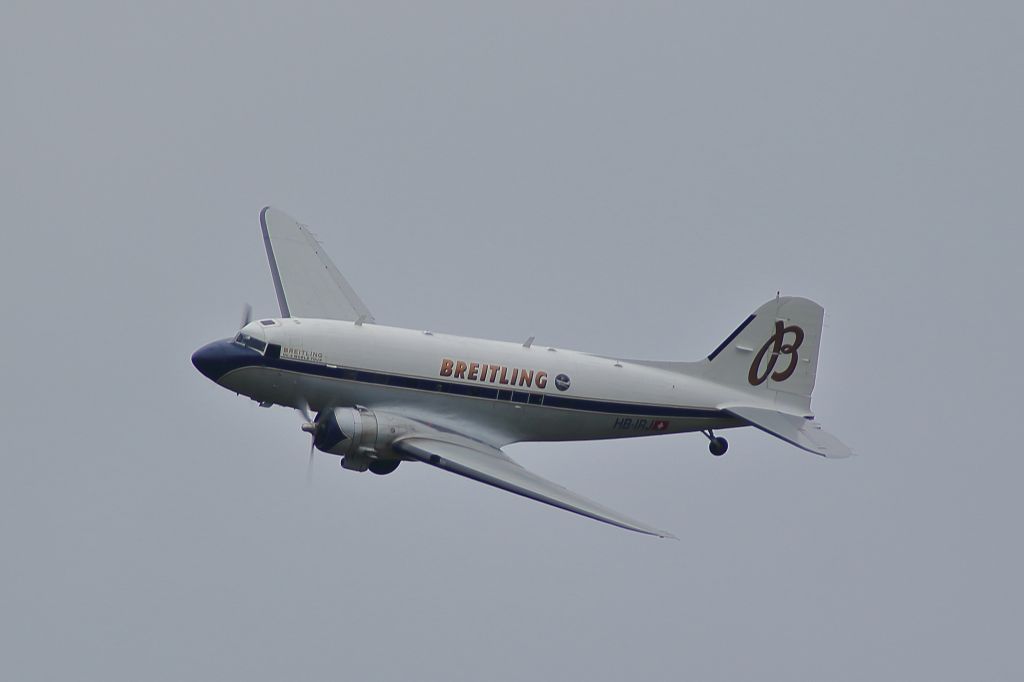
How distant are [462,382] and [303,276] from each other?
7.16 meters

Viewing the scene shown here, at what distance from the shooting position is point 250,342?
134 ft

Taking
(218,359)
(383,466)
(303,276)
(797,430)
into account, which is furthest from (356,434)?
(797,430)

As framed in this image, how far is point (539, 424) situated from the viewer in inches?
1668

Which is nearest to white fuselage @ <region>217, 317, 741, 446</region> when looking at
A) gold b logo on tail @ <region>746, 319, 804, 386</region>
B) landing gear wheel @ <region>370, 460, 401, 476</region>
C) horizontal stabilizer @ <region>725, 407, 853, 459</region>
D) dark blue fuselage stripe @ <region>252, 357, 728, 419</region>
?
dark blue fuselage stripe @ <region>252, 357, 728, 419</region>

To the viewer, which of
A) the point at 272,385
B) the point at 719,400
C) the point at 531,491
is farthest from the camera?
the point at 719,400

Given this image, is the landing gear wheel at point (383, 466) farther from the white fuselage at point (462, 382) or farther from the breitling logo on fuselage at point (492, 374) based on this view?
the breitling logo on fuselage at point (492, 374)

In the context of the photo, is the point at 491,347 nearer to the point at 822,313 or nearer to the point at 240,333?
the point at 240,333

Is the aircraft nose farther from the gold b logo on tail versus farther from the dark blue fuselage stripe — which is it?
the gold b logo on tail

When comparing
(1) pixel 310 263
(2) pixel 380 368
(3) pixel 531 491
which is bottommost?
(3) pixel 531 491

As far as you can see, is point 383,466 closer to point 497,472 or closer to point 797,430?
point 497,472

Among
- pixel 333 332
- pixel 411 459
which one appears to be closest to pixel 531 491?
pixel 411 459

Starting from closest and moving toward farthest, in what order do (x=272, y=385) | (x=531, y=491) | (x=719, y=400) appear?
1. (x=531, y=491)
2. (x=272, y=385)
3. (x=719, y=400)

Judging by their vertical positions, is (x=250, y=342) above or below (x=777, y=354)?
below

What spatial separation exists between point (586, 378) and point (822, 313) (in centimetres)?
722
